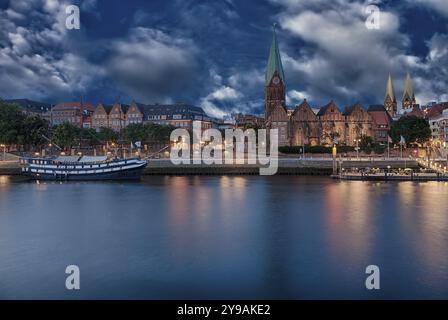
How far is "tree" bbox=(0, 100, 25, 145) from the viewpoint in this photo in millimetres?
103000

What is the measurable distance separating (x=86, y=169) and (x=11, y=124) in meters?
38.1

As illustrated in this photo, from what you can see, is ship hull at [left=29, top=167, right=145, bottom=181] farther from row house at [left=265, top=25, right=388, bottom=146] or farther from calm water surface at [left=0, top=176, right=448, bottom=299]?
row house at [left=265, top=25, right=388, bottom=146]

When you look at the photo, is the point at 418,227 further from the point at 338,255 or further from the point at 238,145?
the point at 238,145

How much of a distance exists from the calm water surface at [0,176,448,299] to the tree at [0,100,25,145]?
5475cm

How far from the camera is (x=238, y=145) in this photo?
136m

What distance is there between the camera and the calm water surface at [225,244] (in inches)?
806

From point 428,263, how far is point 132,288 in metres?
15.2

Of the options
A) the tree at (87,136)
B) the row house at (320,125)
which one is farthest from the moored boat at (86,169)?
the row house at (320,125)

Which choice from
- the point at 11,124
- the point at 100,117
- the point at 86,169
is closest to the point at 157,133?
the point at 11,124

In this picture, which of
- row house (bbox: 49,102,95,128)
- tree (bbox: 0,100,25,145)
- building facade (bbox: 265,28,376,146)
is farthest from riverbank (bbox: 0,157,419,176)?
row house (bbox: 49,102,95,128)

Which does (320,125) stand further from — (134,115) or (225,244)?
(225,244)

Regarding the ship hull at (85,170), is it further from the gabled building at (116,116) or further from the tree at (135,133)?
the gabled building at (116,116)

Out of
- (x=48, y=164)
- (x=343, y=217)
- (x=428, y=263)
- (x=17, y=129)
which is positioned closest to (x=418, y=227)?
(x=343, y=217)

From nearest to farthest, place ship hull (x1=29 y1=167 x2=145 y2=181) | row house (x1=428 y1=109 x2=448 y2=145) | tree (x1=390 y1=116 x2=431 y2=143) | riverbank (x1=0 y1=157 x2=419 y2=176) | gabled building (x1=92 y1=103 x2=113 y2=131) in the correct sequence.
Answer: ship hull (x1=29 y1=167 x2=145 y2=181)
riverbank (x1=0 y1=157 x2=419 y2=176)
tree (x1=390 y1=116 x2=431 y2=143)
row house (x1=428 y1=109 x2=448 y2=145)
gabled building (x1=92 y1=103 x2=113 y2=131)
